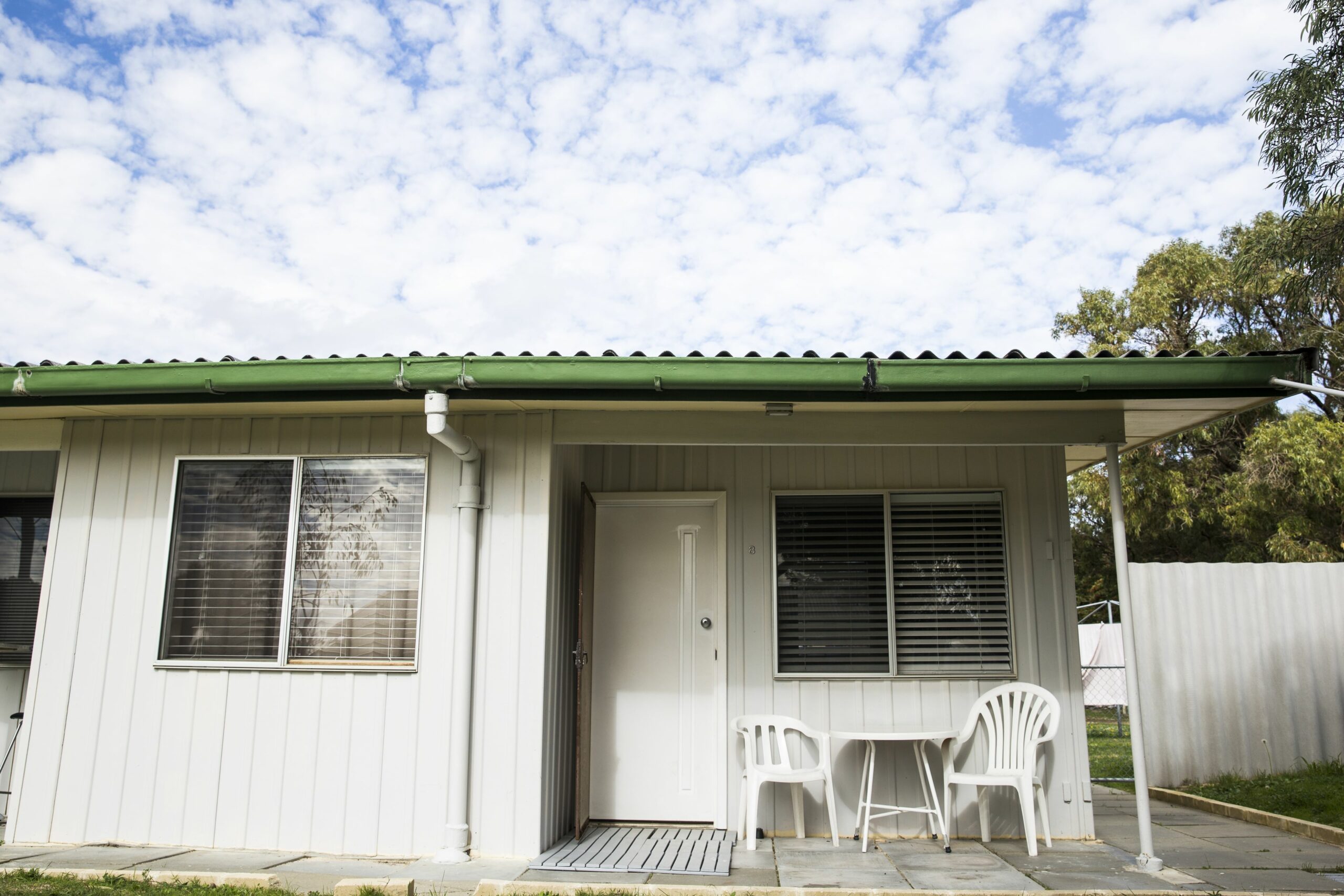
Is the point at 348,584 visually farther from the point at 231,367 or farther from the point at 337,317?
the point at 337,317

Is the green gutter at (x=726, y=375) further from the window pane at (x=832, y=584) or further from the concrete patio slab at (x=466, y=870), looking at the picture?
the concrete patio slab at (x=466, y=870)

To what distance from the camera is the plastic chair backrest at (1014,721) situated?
193 inches

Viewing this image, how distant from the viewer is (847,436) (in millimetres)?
4531

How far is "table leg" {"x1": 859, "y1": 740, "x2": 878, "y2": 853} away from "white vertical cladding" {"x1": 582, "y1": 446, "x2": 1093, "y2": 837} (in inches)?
7.8

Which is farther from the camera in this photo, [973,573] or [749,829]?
[973,573]

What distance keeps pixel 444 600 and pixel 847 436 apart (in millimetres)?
2111

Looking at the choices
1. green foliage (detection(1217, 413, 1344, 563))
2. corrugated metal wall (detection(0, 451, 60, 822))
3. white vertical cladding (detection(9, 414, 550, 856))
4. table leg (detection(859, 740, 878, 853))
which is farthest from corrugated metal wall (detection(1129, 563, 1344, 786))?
corrugated metal wall (detection(0, 451, 60, 822))

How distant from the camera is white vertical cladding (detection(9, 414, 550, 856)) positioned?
4.39m

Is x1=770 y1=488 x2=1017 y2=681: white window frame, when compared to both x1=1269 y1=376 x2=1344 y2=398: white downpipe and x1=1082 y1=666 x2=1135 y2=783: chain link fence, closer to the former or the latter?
x1=1269 y1=376 x2=1344 y2=398: white downpipe

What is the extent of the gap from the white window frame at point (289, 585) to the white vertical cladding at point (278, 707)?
26 millimetres

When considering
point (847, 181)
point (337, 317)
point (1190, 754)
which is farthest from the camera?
point (337, 317)

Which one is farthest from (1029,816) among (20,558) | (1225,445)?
(1225,445)

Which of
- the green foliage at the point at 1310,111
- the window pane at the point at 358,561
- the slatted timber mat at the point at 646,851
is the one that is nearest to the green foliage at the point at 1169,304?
the green foliage at the point at 1310,111

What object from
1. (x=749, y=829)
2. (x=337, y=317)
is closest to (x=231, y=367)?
(x=749, y=829)
